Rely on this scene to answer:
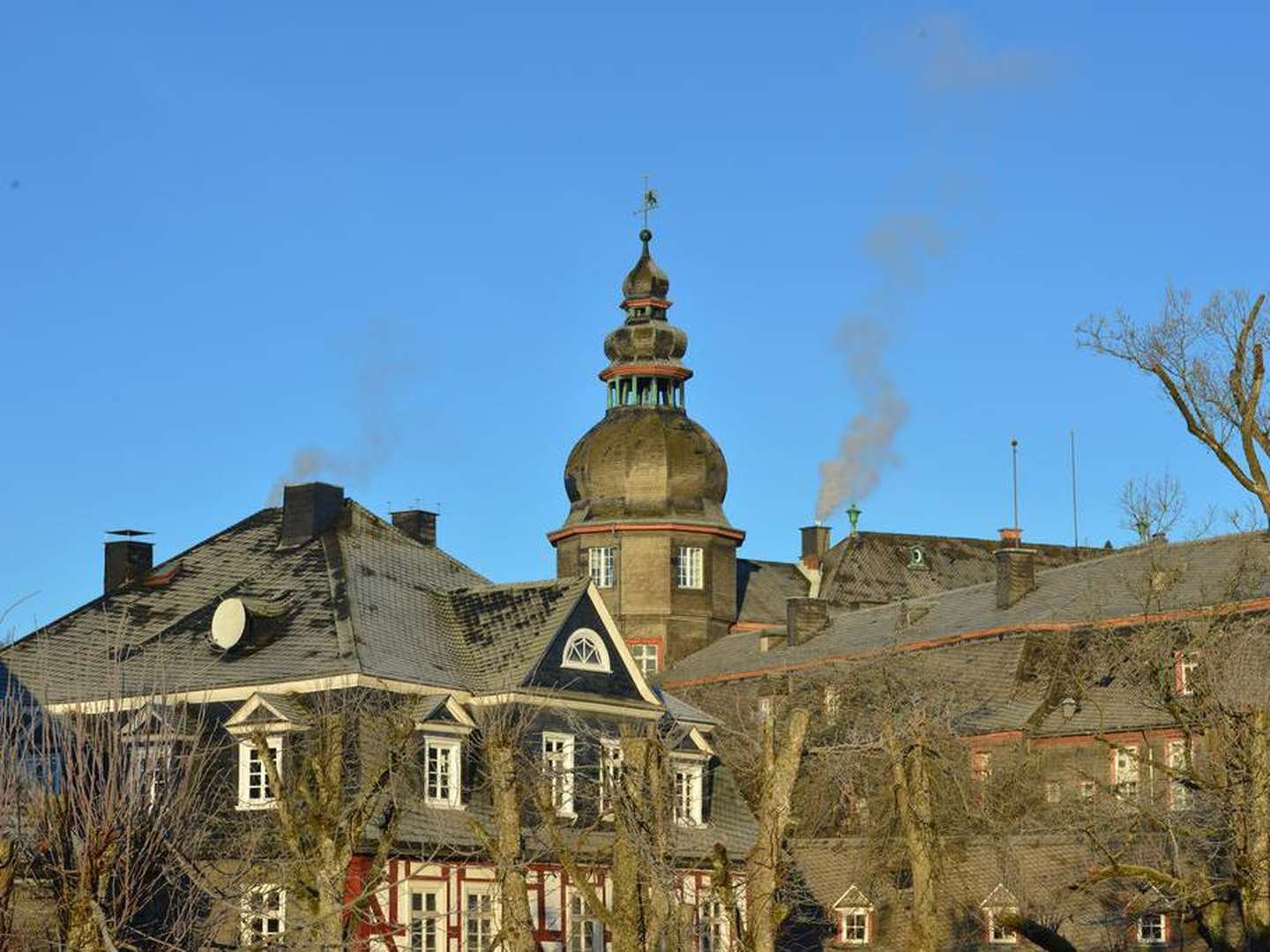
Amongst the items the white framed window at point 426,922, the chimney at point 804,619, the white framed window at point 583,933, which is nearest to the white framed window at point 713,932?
the white framed window at point 583,933

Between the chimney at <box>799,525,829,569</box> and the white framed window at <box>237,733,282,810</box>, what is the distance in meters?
51.6

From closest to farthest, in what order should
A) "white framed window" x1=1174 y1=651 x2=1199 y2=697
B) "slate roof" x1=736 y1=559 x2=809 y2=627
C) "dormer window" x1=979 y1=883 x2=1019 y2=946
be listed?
"white framed window" x1=1174 y1=651 x2=1199 y2=697
"dormer window" x1=979 y1=883 x2=1019 y2=946
"slate roof" x1=736 y1=559 x2=809 y2=627

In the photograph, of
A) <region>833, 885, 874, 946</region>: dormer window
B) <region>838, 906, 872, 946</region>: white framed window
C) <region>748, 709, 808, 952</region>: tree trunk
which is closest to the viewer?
<region>748, 709, 808, 952</region>: tree trunk

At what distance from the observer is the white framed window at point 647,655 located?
3477 inches

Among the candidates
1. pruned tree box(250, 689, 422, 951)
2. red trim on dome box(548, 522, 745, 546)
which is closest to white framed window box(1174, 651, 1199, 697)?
pruned tree box(250, 689, 422, 951)

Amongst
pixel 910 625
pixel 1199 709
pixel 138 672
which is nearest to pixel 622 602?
pixel 910 625

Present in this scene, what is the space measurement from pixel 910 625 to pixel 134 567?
86.6 ft

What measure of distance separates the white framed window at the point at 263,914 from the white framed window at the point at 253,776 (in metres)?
1.87

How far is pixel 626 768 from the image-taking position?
39094mm

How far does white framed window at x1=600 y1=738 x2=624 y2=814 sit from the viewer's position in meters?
→ 40.1

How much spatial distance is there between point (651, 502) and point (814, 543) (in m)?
12.9

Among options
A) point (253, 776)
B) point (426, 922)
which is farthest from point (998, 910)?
point (253, 776)

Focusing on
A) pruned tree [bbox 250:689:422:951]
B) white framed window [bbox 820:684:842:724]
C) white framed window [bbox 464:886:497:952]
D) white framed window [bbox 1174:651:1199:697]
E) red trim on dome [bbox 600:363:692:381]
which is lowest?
white framed window [bbox 464:886:497:952]

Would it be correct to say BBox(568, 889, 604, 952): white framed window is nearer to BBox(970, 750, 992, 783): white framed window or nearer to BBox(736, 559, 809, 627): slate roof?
BBox(970, 750, 992, 783): white framed window
